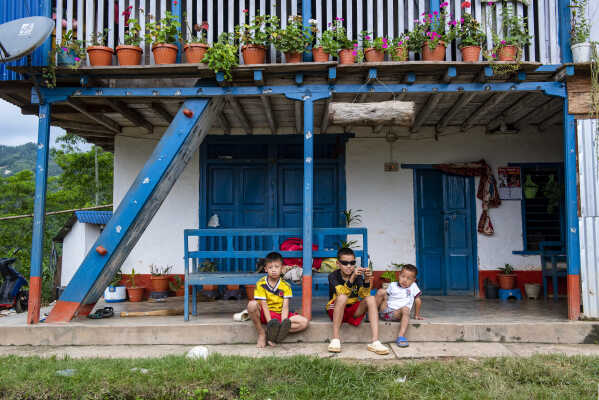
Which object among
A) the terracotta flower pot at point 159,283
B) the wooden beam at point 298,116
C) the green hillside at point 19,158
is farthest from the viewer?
the green hillside at point 19,158

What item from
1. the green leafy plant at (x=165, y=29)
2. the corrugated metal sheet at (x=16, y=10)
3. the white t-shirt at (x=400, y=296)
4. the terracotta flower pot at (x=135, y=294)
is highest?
the corrugated metal sheet at (x=16, y=10)

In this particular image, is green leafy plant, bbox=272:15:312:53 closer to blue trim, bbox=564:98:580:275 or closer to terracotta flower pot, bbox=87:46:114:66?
terracotta flower pot, bbox=87:46:114:66

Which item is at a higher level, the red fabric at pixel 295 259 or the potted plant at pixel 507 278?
the red fabric at pixel 295 259

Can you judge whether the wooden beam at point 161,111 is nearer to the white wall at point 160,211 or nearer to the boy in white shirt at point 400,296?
the white wall at point 160,211

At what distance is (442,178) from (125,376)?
6047mm

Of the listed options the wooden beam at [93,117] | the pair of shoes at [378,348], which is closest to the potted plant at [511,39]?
the pair of shoes at [378,348]

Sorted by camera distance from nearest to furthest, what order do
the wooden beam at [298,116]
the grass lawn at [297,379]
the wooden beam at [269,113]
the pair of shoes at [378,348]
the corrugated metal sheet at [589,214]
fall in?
the grass lawn at [297,379]
the pair of shoes at [378,348]
the corrugated metal sheet at [589,214]
the wooden beam at [269,113]
the wooden beam at [298,116]

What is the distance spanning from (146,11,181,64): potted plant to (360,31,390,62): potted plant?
2.31 m

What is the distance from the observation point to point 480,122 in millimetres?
7672

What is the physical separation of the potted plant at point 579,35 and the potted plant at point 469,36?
3.55 feet

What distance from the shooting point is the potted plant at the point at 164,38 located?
546 cm

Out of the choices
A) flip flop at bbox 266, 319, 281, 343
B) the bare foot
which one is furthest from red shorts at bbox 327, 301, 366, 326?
the bare foot

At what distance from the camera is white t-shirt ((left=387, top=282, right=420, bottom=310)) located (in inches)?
207

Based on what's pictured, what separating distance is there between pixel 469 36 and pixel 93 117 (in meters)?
5.32
